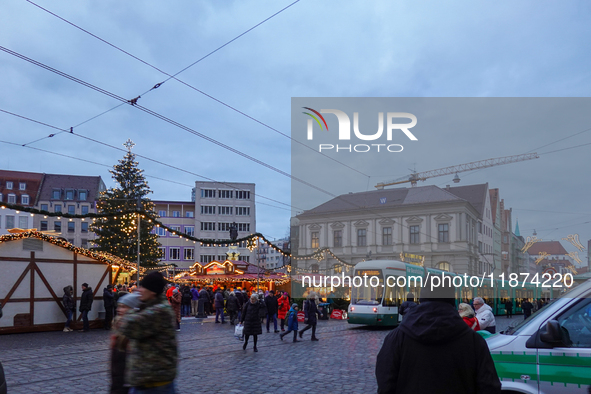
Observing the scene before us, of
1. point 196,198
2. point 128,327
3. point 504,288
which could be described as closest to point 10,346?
point 128,327

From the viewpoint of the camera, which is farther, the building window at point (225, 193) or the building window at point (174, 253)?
the building window at point (225, 193)

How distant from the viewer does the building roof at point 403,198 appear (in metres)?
34.9

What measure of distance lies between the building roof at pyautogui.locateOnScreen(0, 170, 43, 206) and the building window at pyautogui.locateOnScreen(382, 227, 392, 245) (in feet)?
211

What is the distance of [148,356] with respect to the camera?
450cm

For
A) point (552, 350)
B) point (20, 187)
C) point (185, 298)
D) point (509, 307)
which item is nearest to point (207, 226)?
point (20, 187)

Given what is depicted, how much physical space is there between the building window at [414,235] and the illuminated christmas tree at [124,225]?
2056 cm

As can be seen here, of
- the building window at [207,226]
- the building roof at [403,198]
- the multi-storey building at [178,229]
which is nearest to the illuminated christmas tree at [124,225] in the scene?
A: the building roof at [403,198]

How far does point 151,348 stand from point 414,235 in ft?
106

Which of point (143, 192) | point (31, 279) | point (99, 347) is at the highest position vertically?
point (143, 192)

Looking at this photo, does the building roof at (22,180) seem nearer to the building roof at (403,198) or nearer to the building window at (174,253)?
the building window at (174,253)

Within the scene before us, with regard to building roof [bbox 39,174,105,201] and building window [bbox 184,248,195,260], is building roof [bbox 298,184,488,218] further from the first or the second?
building roof [bbox 39,174,105,201]

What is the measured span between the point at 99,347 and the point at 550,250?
506 ft

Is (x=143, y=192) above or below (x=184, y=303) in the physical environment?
above

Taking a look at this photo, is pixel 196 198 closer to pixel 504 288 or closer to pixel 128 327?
pixel 504 288
